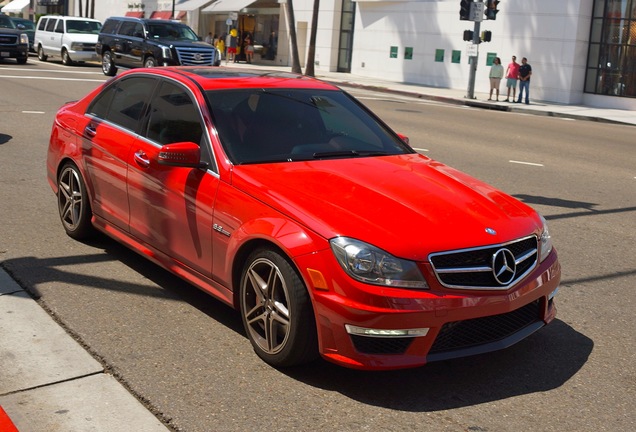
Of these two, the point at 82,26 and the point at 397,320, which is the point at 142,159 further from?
the point at 82,26

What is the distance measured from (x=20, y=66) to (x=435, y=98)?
15.6m

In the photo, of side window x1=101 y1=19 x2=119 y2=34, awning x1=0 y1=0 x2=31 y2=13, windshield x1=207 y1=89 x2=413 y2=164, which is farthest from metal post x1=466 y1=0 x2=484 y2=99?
awning x1=0 y1=0 x2=31 y2=13

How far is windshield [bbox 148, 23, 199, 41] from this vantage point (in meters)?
30.1

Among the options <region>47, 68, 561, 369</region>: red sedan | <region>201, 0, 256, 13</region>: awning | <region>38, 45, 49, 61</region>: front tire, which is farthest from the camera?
<region>201, 0, 256, 13</region>: awning

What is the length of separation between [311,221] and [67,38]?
110ft

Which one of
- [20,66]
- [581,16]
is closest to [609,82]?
[581,16]

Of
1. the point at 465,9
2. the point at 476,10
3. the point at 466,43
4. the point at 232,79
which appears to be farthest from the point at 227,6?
the point at 232,79

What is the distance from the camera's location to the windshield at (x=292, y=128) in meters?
5.72

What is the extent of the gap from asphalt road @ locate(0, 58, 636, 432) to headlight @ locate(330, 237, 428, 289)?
0.64 metres

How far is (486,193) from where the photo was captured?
5562mm

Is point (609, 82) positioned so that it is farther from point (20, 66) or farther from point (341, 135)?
point (341, 135)

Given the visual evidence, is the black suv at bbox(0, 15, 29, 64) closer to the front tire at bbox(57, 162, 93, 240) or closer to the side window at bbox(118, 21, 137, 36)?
the side window at bbox(118, 21, 137, 36)

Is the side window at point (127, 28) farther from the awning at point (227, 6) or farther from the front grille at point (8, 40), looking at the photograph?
the awning at point (227, 6)

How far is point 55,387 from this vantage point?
14.9ft
